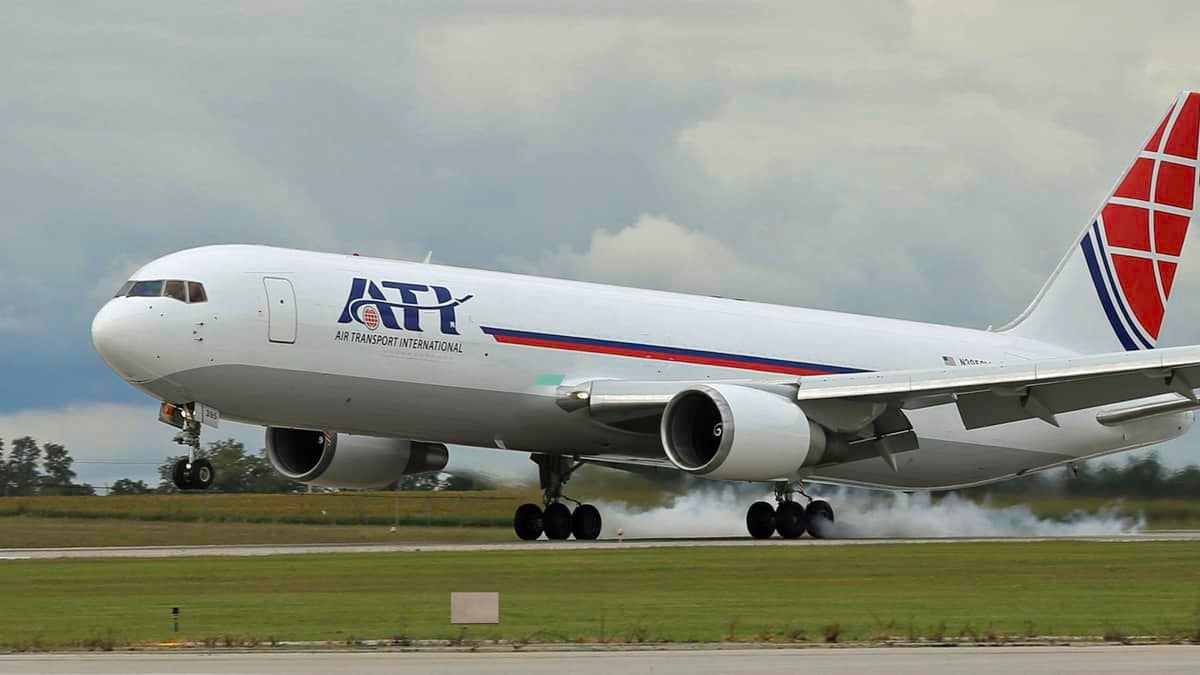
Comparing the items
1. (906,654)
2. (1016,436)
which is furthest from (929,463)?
(906,654)

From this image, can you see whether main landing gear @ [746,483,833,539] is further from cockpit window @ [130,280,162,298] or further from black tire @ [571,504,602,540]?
cockpit window @ [130,280,162,298]

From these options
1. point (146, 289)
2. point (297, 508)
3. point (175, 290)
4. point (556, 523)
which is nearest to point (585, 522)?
point (556, 523)

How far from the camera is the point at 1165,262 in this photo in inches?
1661

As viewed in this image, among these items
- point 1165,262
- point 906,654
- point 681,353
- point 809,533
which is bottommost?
point 906,654

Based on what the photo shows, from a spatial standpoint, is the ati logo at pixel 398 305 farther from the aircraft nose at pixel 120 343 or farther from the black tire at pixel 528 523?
the black tire at pixel 528 523

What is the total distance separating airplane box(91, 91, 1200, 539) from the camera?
29.8m

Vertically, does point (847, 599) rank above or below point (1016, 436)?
→ below

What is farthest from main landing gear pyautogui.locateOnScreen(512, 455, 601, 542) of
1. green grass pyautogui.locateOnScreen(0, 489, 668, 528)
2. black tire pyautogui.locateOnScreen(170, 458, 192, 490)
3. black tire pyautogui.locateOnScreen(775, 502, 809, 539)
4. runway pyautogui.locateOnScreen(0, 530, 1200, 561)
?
black tire pyautogui.locateOnScreen(170, 458, 192, 490)

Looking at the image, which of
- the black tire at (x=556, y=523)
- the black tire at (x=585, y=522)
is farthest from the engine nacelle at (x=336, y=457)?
the black tire at (x=585, y=522)

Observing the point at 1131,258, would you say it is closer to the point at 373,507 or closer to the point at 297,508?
the point at 373,507

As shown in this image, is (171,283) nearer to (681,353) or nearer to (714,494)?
(681,353)

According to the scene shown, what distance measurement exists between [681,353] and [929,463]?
650cm

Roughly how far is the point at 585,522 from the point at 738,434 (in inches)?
239

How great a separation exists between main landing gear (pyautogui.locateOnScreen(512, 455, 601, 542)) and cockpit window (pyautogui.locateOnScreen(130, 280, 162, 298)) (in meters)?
9.05
